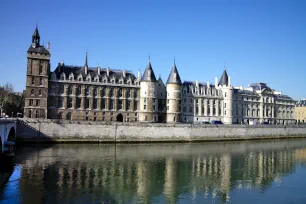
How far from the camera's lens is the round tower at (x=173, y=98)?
242 ft

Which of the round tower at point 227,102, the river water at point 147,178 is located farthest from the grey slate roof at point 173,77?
the river water at point 147,178

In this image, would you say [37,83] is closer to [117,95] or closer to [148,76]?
[117,95]

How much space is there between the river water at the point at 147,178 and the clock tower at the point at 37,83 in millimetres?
18557

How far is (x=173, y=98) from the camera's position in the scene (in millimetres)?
73750

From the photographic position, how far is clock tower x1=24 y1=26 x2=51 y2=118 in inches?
2393

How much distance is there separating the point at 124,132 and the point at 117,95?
541 inches

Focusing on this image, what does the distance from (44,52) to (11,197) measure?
1806 inches

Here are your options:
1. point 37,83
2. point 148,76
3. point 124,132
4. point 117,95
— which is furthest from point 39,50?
point 124,132

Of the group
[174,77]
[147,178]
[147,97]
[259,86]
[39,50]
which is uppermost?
[39,50]

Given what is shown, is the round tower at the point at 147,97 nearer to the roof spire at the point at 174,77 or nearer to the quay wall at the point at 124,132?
the roof spire at the point at 174,77

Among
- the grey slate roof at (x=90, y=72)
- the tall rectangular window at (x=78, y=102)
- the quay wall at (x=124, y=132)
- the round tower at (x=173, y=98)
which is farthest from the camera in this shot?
the round tower at (x=173, y=98)

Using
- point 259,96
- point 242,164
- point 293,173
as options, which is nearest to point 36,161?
point 242,164

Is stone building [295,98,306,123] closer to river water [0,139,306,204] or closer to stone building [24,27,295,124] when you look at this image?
stone building [24,27,295,124]

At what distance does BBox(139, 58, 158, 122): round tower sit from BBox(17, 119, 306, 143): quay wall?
32.8 feet
